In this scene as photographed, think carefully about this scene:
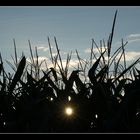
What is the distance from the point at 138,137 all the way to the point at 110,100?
114 centimetres

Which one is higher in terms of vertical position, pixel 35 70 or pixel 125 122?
pixel 35 70

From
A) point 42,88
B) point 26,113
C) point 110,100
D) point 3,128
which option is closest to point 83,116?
point 110,100

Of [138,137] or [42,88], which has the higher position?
[42,88]

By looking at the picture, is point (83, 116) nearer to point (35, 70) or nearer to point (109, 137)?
point (35, 70)

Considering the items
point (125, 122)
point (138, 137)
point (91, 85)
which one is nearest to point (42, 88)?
point (91, 85)

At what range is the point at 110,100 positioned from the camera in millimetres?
1900

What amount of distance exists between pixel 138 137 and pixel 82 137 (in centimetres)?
13

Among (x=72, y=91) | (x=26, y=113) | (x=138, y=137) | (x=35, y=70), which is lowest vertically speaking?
(x=138, y=137)

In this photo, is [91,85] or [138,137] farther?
[91,85]

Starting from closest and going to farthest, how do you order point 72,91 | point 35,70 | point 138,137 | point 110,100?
point 138,137 < point 110,100 < point 72,91 < point 35,70

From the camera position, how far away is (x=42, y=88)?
2.38 metres
